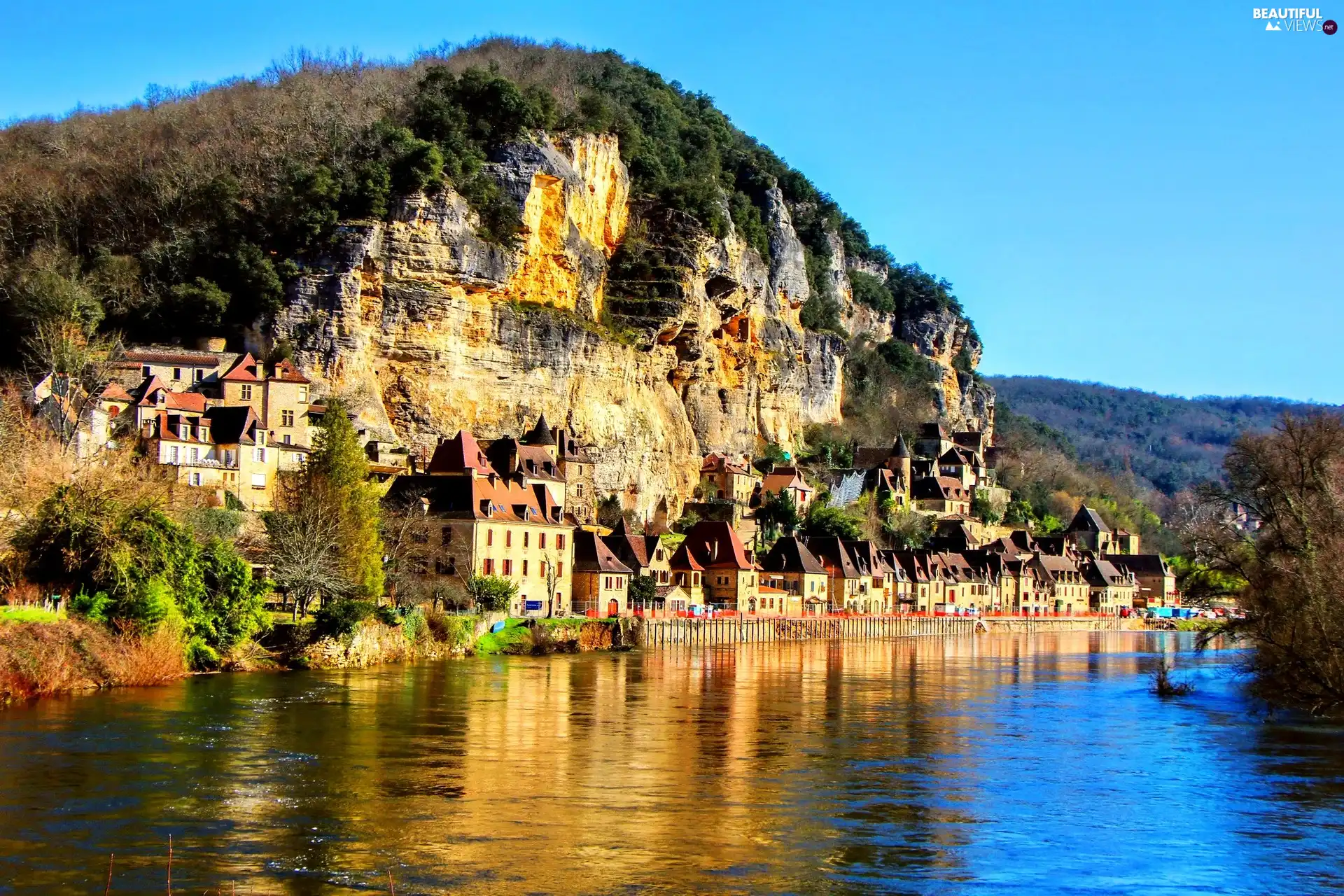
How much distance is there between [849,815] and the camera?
27.9 metres

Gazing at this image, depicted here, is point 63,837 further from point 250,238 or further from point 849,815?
point 250,238

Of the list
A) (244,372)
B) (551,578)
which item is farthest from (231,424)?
(551,578)

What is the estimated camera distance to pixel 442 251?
92750mm

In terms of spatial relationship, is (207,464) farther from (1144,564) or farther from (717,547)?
(1144,564)

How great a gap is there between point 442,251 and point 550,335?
9914 millimetres

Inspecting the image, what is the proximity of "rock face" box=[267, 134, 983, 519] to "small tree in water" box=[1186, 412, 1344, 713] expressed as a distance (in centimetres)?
5199

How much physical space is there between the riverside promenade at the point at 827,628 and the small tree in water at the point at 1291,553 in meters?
33.0

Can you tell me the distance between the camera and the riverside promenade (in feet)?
262

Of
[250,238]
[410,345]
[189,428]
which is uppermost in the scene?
[250,238]

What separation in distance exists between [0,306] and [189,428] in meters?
26.2

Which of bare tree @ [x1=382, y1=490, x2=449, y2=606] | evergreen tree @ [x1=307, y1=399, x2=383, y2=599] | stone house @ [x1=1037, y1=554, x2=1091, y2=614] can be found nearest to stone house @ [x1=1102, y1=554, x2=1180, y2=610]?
stone house @ [x1=1037, y1=554, x2=1091, y2=614]

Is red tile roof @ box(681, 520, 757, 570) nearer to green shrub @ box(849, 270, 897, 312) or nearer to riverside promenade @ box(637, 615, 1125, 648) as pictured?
riverside promenade @ box(637, 615, 1125, 648)

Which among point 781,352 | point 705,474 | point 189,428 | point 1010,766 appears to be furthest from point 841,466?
point 1010,766

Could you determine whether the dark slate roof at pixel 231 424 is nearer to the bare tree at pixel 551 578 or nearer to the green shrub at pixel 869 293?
the bare tree at pixel 551 578
